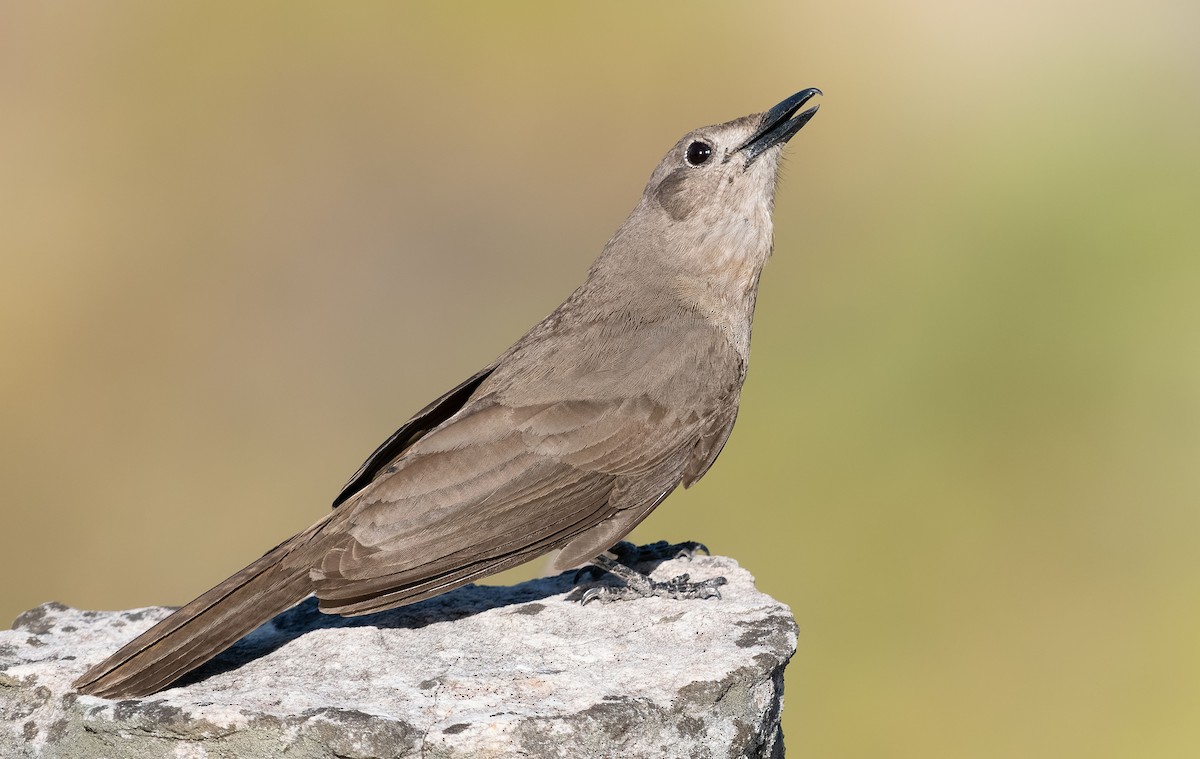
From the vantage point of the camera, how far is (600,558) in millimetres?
5832

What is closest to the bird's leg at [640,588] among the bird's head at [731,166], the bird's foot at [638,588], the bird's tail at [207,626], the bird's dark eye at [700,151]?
the bird's foot at [638,588]

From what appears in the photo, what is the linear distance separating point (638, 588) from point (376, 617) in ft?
3.79

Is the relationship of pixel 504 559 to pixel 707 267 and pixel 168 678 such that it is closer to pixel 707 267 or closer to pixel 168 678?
pixel 168 678

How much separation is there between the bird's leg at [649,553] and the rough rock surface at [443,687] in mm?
721

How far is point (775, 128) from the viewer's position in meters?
6.41

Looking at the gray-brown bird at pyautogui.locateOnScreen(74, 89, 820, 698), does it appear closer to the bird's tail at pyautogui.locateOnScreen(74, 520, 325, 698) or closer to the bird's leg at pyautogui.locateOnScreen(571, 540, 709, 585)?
the bird's tail at pyautogui.locateOnScreen(74, 520, 325, 698)

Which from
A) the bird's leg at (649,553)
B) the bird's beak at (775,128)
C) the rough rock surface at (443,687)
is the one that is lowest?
the rough rock surface at (443,687)

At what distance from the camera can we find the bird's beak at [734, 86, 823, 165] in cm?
638

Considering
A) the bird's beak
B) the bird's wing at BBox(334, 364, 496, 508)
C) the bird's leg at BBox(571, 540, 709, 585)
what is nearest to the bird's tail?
the bird's wing at BBox(334, 364, 496, 508)

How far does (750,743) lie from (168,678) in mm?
2085

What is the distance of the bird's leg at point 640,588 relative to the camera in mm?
5648

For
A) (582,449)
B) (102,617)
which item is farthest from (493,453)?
(102,617)

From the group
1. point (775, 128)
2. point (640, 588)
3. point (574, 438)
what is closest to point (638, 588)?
point (640, 588)

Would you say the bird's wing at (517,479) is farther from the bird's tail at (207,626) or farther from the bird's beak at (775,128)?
the bird's beak at (775,128)
